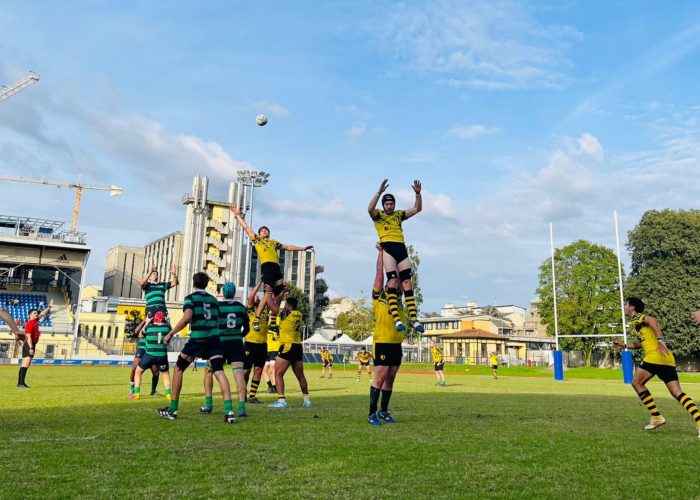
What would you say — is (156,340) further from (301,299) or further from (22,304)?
(301,299)

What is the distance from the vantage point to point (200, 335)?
9.41 m

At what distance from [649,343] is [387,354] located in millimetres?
4581

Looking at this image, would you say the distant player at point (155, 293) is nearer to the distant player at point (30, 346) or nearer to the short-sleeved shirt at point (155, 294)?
the short-sleeved shirt at point (155, 294)

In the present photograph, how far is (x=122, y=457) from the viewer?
5793 mm

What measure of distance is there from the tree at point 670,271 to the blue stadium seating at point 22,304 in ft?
208

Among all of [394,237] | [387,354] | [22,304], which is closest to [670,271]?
[394,237]

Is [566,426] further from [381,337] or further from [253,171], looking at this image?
[253,171]

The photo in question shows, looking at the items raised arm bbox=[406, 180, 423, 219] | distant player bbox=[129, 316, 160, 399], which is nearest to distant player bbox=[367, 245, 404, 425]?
raised arm bbox=[406, 180, 423, 219]

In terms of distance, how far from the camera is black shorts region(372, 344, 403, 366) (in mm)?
9258

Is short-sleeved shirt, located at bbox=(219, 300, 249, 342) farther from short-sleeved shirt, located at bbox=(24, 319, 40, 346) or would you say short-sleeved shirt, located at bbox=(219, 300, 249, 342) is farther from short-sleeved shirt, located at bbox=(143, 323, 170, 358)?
short-sleeved shirt, located at bbox=(24, 319, 40, 346)

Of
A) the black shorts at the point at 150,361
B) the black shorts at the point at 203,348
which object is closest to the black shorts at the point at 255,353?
the black shorts at the point at 150,361

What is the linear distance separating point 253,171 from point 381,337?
1681 inches

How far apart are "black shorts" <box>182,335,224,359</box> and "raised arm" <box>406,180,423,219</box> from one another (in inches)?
161

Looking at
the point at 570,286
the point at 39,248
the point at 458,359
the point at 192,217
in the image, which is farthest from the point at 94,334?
the point at 570,286
